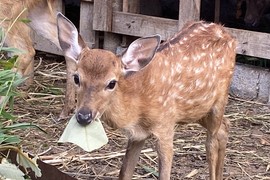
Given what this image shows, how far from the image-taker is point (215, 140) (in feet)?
17.6

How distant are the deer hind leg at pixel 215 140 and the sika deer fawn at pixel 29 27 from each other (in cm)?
176

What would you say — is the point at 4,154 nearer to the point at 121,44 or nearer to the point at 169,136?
the point at 169,136

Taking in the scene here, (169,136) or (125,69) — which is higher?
(125,69)

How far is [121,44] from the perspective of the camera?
8.23 metres

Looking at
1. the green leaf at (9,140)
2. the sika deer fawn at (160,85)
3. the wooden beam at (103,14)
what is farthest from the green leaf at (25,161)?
the wooden beam at (103,14)

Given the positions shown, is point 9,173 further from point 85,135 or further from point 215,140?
point 215,140

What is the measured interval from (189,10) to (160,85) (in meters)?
2.73

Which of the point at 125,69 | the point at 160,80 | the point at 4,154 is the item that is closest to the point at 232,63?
the point at 160,80

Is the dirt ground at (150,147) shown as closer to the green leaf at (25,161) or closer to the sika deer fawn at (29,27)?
the sika deer fawn at (29,27)

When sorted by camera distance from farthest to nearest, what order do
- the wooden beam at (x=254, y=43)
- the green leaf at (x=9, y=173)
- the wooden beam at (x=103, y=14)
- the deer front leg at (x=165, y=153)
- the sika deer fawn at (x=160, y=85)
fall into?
the wooden beam at (x=103, y=14) → the wooden beam at (x=254, y=43) → the deer front leg at (x=165, y=153) → the sika deer fawn at (x=160, y=85) → the green leaf at (x=9, y=173)

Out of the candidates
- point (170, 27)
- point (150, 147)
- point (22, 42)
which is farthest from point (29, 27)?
point (150, 147)

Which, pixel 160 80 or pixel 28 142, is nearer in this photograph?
pixel 160 80

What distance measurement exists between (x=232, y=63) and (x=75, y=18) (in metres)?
4.52

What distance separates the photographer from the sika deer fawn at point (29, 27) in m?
6.93
